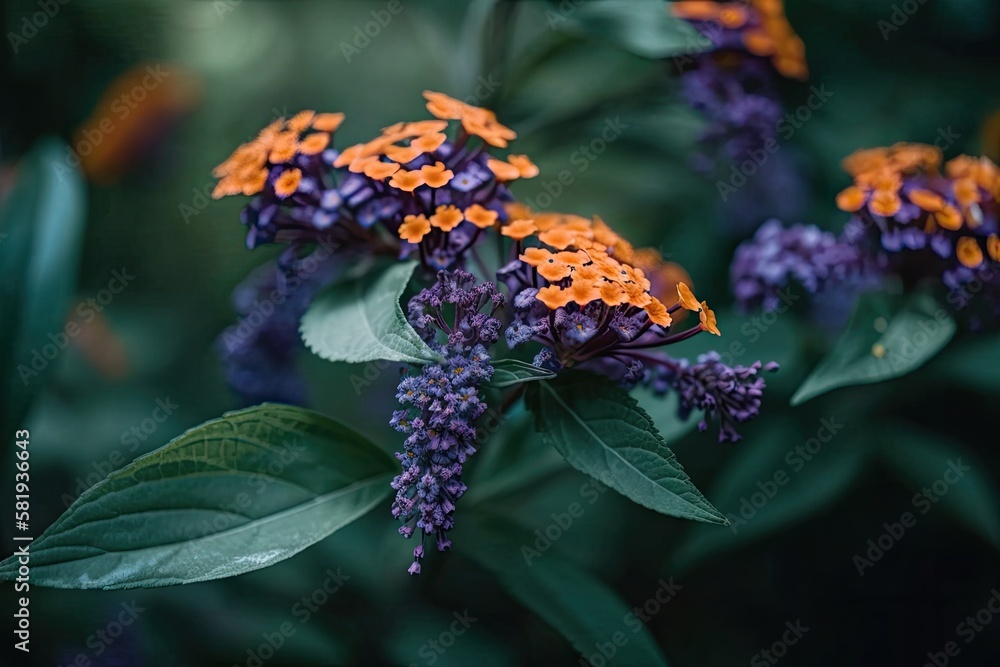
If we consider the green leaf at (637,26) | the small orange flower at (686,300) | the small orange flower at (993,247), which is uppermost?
the green leaf at (637,26)

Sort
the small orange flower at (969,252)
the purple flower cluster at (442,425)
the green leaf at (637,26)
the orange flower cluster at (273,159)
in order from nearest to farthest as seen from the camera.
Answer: the purple flower cluster at (442,425) → the orange flower cluster at (273,159) → the small orange flower at (969,252) → the green leaf at (637,26)

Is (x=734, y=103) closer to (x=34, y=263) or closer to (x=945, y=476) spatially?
(x=945, y=476)

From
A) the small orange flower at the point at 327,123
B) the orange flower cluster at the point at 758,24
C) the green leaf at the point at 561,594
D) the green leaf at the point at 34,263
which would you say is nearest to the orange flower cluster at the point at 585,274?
the small orange flower at the point at 327,123

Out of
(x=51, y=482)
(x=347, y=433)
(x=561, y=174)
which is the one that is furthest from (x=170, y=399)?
(x=561, y=174)

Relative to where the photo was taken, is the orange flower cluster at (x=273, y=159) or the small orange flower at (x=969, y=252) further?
the small orange flower at (x=969, y=252)

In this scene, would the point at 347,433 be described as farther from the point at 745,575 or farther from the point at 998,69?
the point at 998,69

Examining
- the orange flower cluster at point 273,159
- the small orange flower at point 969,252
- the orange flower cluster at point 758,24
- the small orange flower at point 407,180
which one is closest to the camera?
the small orange flower at point 407,180

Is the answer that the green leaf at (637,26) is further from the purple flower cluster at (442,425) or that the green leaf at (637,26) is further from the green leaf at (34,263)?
the green leaf at (34,263)
